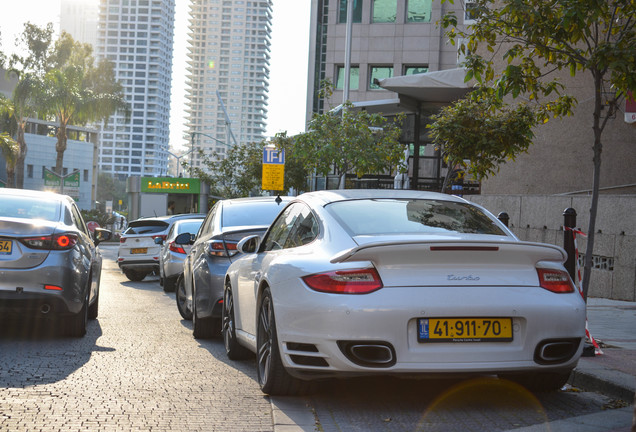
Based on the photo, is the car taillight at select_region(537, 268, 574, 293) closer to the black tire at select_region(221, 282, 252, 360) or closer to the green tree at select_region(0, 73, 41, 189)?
the black tire at select_region(221, 282, 252, 360)

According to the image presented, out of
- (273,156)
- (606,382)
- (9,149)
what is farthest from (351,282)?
(9,149)

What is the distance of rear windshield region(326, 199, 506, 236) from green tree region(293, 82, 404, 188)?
57.7 feet

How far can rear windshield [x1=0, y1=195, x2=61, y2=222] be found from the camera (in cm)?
872

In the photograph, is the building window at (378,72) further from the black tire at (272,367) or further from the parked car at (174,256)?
the black tire at (272,367)

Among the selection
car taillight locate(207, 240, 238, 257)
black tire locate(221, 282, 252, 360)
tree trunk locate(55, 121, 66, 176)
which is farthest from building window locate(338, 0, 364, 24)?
black tire locate(221, 282, 252, 360)

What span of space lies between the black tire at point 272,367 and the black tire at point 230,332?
1477mm

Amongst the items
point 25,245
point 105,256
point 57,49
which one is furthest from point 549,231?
point 57,49

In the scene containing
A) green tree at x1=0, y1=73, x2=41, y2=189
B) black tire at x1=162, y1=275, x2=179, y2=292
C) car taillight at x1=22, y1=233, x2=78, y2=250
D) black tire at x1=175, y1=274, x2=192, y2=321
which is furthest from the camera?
green tree at x1=0, y1=73, x2=41, y2=189

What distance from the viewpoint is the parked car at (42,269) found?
8109 mm

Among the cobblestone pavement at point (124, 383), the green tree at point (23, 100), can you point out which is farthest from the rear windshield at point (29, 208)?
the green tree at point (23, 100)

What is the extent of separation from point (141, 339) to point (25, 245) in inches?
59.6

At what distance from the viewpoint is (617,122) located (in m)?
19.6

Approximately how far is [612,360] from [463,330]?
2.59m

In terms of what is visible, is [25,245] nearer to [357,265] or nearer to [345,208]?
[345,208]
